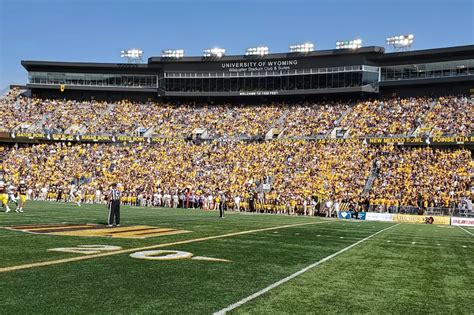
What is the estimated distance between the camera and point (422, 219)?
34812 mm

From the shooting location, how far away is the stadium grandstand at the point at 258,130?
41688 mm

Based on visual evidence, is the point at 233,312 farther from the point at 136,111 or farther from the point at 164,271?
the point at 136,111

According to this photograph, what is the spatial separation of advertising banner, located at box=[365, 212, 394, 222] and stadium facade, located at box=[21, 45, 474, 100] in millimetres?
21738

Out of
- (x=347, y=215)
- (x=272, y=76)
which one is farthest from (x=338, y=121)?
(x=347, y=215)

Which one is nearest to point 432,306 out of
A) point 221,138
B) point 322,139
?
point 322,139

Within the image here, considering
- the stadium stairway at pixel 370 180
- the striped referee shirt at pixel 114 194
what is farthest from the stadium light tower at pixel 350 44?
the striped referee shirt at pixel 114 194

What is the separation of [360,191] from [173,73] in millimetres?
31911

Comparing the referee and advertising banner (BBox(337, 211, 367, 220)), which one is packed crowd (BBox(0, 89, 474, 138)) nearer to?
advertising banner (BBox(337, 211, 367, 220))

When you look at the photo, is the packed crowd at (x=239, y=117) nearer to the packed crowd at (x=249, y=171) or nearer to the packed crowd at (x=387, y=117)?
the packed crowd at (x=387, y=117)

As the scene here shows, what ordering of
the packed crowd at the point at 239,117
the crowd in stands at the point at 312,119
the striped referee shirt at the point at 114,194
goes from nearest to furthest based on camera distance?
the striped referee shirt at the point at 114,194 < the packed crowd at the point at 239,117 < the crowd in stands at the point at 312,119

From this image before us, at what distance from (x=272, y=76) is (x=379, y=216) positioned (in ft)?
92.0

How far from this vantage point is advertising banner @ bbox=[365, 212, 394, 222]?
35822 mm

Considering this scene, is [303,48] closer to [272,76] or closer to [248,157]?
[272,76]

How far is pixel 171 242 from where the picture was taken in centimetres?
1309
